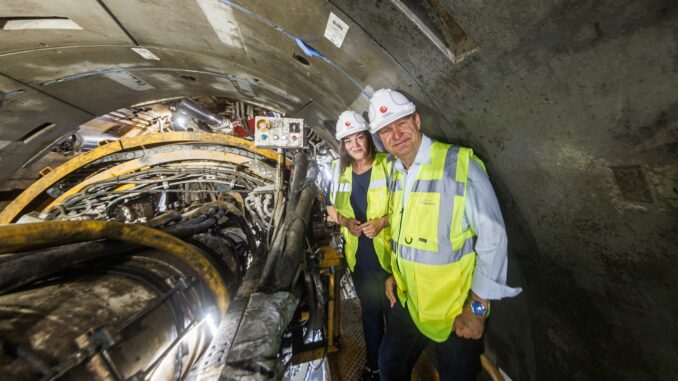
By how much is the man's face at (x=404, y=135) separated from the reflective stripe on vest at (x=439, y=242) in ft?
0.48

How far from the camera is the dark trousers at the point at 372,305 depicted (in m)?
2.47

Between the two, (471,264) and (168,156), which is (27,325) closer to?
(471,264)

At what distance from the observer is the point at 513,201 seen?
154 cm

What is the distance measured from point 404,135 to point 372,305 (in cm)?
183

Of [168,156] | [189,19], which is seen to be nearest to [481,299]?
[189,19]

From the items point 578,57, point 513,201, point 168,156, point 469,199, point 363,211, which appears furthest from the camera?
point 168,156

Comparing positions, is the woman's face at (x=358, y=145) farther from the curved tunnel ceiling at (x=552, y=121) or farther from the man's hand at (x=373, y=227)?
the man's hand at (x=373, y=227)

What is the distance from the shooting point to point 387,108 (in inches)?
67.7

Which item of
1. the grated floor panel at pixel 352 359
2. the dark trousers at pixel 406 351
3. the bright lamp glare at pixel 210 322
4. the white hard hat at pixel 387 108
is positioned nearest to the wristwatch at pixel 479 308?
the dark trousers at pixel 406 351

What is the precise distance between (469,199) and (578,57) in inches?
30.3

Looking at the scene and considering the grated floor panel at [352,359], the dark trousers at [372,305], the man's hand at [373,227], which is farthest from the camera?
the grated floor panel at [352,359]

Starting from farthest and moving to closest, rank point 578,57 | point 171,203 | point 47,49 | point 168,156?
point 171,203
point 168,156
point 47,49
point 578,57

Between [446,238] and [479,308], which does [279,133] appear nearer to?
[446,238]

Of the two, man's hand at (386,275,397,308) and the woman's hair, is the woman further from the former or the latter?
man's hand at (386,275,397,308)
